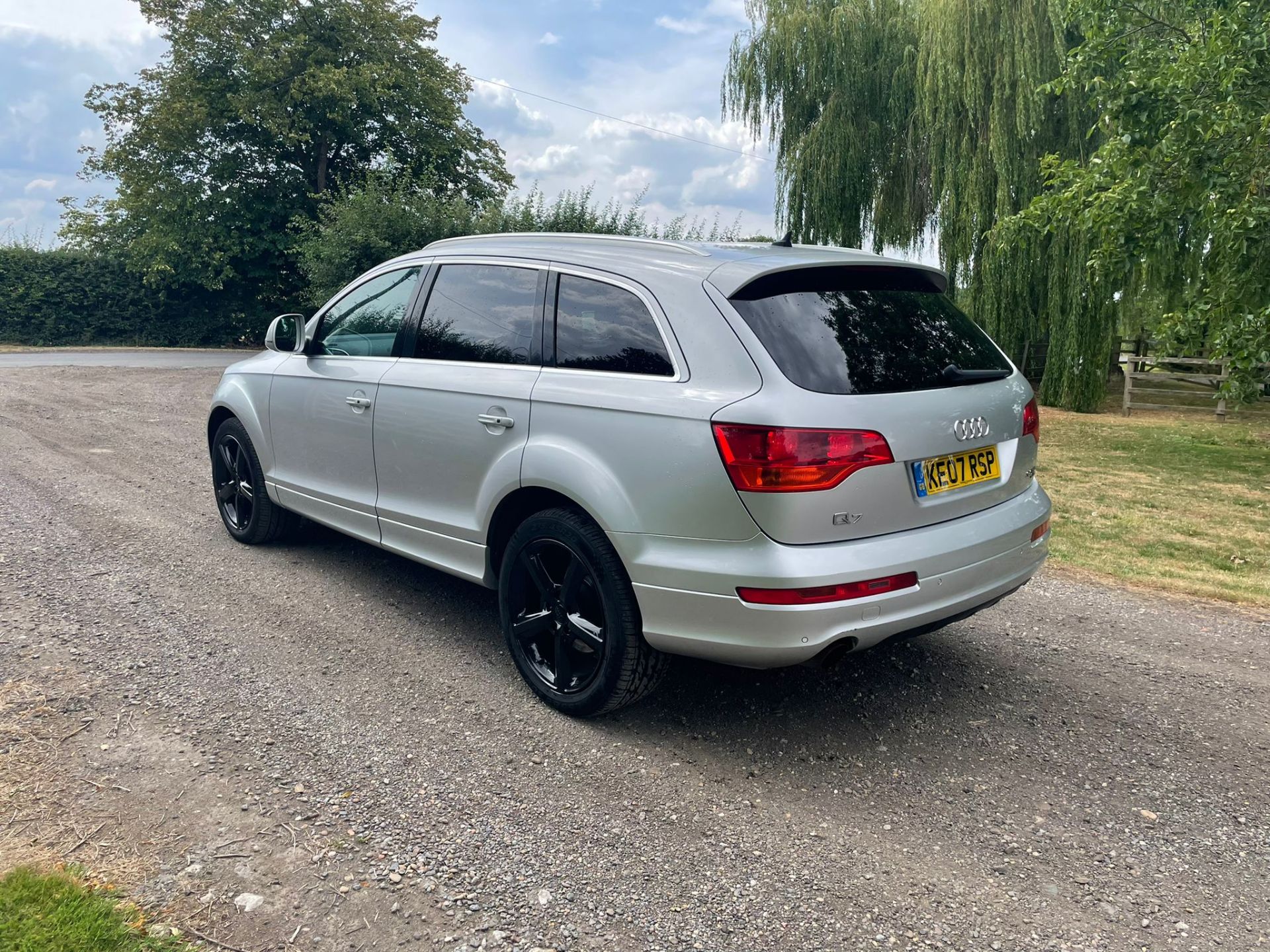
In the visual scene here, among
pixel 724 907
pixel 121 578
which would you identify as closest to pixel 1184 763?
pixel 724 907

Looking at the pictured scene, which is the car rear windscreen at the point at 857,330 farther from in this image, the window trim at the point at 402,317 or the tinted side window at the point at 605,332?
the window trim at the point at 402,317

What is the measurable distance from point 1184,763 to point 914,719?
0.94 m

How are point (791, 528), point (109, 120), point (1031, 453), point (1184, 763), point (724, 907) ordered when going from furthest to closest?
point (109, 120), point (1031, 453), point (1184, 763), point (791, 528), point (724, 907)

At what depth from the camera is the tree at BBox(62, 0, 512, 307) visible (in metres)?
28.1

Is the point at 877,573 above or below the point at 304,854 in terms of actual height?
above

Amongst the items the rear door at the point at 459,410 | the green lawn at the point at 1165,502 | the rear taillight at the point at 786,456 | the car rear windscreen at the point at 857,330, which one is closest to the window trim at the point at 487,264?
the rear door at the point at 459,410

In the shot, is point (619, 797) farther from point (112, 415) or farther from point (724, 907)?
point (112, 415)

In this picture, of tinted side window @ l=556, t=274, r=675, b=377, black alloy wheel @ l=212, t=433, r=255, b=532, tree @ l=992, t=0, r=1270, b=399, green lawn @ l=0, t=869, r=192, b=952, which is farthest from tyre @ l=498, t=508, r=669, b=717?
tree @ l=992, t=0, r=1270, b=399

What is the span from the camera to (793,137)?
59.0ft

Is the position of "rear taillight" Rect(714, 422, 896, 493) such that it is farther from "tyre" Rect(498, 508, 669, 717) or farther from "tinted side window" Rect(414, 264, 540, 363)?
"tinted side window" Rect(414, 264, 540, 363)

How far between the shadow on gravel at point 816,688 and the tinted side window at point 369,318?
4.56 feet

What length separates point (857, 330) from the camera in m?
3.24

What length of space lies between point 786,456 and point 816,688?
1.44m

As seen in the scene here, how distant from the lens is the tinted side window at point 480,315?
3863mm
